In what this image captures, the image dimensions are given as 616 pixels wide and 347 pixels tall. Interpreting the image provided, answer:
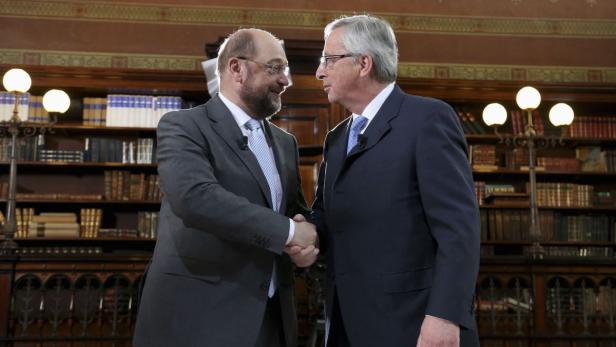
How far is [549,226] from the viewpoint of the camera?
22.5ft

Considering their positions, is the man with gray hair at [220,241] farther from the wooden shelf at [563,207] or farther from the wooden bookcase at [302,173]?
the wooden shelf at [563,207]

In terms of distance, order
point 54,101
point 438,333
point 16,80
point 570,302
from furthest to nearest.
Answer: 1. point 54,101
2. point 16,80
3. point 570,302
4. point 438,333

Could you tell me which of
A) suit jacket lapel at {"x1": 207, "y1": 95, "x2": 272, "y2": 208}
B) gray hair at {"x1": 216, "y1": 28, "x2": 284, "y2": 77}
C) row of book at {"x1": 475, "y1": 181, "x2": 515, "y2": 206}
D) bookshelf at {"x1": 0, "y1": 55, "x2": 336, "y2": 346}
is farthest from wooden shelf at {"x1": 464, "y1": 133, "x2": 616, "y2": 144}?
suit jacket lapel at {"x1": 207, "y1": 95, "x2": 272, "y2": 208}

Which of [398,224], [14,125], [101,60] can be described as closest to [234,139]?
[398,224]

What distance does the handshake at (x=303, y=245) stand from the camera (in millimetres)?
1775

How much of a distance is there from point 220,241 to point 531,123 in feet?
13.2

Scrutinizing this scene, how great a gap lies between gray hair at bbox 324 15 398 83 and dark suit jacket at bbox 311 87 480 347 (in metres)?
0.13

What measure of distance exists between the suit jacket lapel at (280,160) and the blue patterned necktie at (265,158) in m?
0.01

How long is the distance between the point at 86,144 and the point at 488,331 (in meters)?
4.42

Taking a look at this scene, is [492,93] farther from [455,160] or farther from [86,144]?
[455,160]

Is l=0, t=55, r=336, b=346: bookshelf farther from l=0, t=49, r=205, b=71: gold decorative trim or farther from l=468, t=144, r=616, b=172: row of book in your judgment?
l=468, t=144, r=616, b=172: row of book

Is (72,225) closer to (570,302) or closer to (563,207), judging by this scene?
(570,302)

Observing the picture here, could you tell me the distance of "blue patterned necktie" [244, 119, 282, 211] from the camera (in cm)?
197

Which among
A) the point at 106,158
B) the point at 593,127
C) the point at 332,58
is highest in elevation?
the point at 593,127
